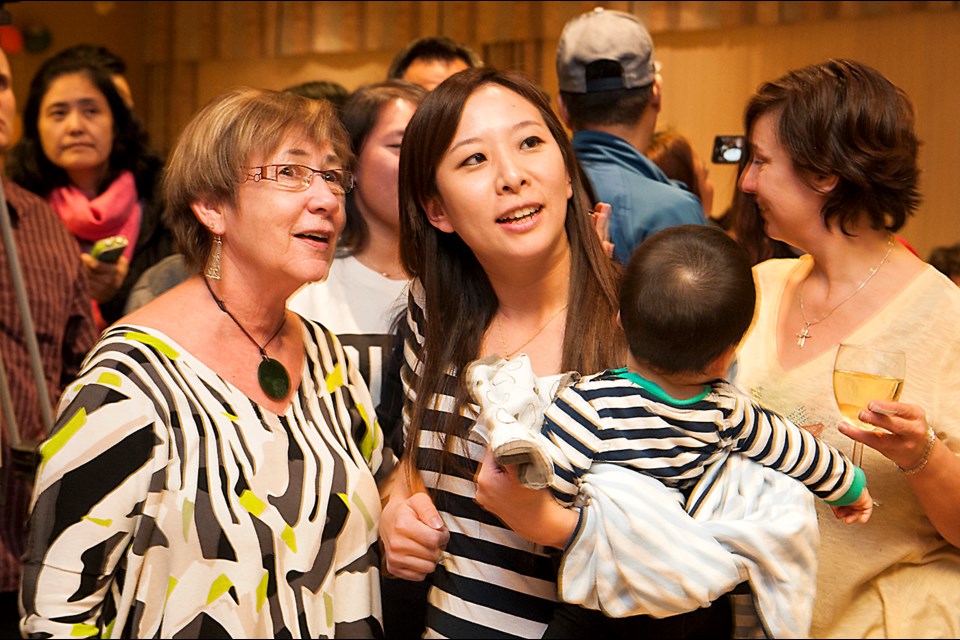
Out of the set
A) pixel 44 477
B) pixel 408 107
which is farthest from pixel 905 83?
pixel 44 477

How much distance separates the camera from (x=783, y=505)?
54.9 inches

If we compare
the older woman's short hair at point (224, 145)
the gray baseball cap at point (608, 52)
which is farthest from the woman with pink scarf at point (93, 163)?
the older woman's short hair at point (224, 145)

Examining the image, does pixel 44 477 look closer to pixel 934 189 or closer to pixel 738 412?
pixel 738 412

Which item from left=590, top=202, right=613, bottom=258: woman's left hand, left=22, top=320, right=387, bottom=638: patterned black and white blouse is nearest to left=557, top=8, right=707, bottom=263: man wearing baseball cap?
left=590, top=202, right=613, bottom=258: woman's left hand

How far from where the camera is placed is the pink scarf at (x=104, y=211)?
337 centimetres

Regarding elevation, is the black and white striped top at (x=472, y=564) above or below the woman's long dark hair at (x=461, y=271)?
below

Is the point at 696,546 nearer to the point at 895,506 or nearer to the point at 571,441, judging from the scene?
the point at 571,441

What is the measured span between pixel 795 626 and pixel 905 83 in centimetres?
421

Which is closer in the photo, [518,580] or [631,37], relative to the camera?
[518,580]

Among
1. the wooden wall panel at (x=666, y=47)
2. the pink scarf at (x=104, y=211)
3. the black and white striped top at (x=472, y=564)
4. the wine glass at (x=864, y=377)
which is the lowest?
the black and white striped top at (x=472, y=564)

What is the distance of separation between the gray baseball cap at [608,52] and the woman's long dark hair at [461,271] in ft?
2.63

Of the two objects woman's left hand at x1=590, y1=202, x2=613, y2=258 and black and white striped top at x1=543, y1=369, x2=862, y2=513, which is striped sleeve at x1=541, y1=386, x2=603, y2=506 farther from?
woman's left hand at x1=590, y1=202, x2=613, y2=258

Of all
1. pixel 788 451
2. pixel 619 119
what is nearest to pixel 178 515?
pixel 788 451

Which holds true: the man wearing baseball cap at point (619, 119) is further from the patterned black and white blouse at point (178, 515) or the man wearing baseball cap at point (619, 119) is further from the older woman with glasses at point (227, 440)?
the patterned black and white blouse at point (178, 515)
